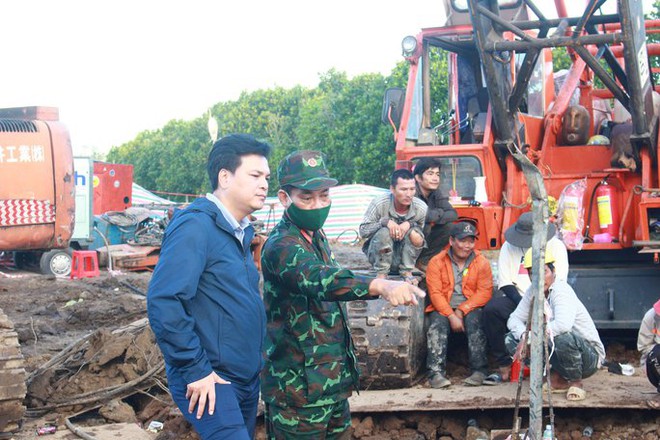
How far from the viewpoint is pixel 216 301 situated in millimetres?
3580

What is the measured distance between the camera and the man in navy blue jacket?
340 cm

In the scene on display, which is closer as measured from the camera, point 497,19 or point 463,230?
point 497,19

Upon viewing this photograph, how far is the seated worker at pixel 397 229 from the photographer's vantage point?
7.08 meters

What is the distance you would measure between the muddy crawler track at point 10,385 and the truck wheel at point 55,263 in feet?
32.1

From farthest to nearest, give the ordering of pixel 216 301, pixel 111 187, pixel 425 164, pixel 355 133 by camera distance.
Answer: pixel 355 133
pixel 111 187
pixel 425 164
pixel 216 301

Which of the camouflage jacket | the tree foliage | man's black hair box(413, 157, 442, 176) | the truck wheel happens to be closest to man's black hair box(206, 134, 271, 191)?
the camouflage jacket

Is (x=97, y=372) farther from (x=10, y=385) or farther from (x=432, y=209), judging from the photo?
(x=432, y=209)

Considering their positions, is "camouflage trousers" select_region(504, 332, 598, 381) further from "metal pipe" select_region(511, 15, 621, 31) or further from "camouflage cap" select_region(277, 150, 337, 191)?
"camouflage cap" select_region(277, 150, 337, 191)

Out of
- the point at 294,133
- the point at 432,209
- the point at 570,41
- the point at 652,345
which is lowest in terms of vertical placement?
the point at 652,345

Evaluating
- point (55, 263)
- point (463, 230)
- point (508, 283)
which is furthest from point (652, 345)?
point (55, 263)

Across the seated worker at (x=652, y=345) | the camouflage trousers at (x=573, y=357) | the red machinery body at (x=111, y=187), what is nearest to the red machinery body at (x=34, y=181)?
the camouflage trousers at (x=573, y=357)

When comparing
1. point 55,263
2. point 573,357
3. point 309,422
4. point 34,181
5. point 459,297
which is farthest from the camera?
point 55,263

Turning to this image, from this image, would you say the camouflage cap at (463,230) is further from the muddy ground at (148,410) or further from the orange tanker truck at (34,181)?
the orange tanker truck at (34,181)

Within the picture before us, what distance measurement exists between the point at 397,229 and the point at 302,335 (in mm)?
2947
